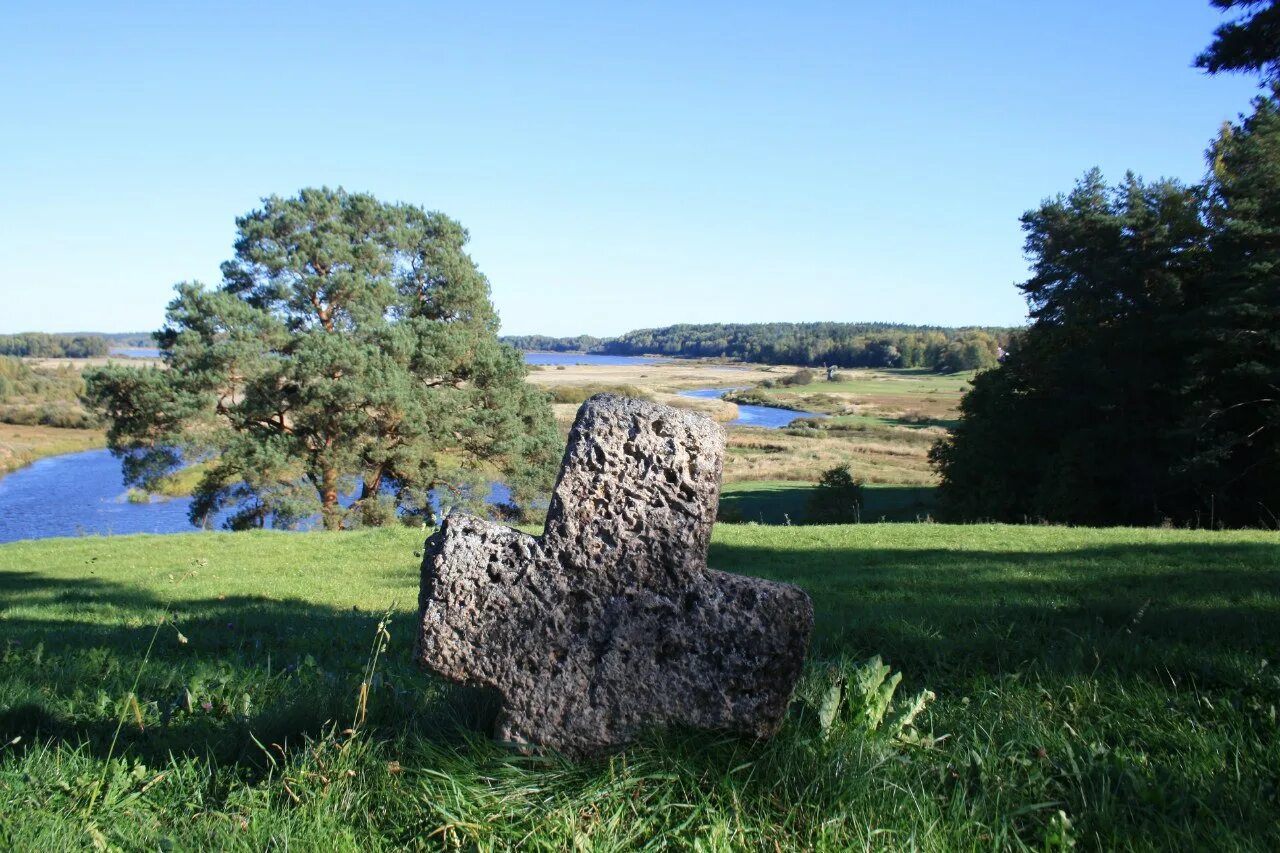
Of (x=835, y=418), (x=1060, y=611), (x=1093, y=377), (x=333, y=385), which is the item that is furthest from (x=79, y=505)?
(x=835, y=418)

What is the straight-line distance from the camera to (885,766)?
2861 mm

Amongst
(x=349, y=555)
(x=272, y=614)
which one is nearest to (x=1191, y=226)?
(x=349, y=555)

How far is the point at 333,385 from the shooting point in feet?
89.6

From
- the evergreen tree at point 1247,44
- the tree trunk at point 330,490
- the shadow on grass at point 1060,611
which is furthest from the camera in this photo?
the tree trunk at point 330,490

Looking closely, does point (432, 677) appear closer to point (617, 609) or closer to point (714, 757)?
point (617, 609)

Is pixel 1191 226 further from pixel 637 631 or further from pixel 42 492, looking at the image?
pixel 42 492

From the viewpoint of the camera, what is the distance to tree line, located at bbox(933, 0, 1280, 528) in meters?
22.2

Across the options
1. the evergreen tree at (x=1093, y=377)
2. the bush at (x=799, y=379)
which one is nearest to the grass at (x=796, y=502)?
the evergreen tree at (x=1093, y=377)

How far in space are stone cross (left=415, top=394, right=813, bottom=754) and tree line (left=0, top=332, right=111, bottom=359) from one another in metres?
131

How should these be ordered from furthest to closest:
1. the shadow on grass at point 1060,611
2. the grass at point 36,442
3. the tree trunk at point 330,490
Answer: the grass at point 36,442 → the tree trunk at point 330,490 → the shadow on grass at point 1060,611

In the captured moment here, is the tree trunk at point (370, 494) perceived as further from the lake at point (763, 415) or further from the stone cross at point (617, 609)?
the lake at point (763, 415)

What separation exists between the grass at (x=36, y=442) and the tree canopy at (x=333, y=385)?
32.2 metres

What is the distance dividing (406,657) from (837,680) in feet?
10.7

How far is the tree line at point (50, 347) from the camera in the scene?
11946 cm
